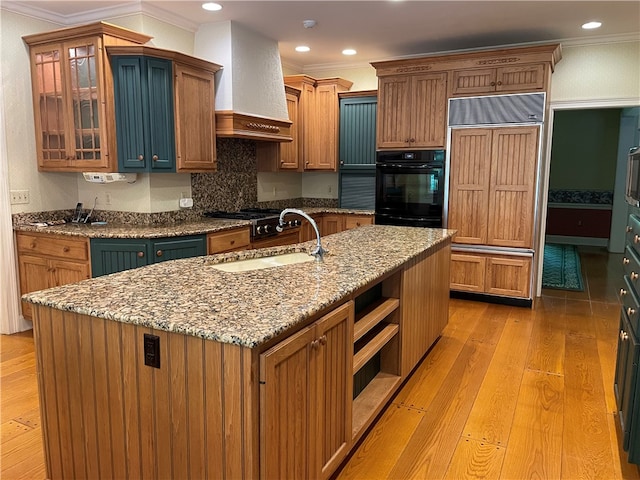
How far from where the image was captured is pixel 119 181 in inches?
164

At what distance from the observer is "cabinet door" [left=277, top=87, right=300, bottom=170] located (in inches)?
220

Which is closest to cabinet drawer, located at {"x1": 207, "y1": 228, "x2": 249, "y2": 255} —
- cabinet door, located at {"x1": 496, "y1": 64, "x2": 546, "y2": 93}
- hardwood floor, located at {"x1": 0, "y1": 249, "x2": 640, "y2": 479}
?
hardwood floor, located at {"x1": 0, "y1": 249, "x2": 640, "y2": 479}

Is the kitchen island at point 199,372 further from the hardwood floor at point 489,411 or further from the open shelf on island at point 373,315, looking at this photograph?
the hardwood floor at point 489,411

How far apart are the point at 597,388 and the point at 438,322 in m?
1.11

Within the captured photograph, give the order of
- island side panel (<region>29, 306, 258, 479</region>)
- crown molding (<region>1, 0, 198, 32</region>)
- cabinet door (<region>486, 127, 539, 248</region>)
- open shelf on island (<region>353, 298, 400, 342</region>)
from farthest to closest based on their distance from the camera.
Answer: cabinet door (<region>486, 127, 539, 248</region>) → crown molding (<region>1, 0, 198, 32</region>) → open shelf on island (<region>353, 298, 400, 342</region>) → island side panel (<region>29, 306, 258, 479</region>)

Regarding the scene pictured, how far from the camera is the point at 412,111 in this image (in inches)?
203

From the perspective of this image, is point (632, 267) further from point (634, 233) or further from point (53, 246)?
point (53, 246)

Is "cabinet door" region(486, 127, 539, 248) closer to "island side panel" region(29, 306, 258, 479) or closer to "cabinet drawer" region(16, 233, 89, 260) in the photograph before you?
"cabinet drawer" region(16, 233, 89, 260)

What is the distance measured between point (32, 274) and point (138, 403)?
2941 millimetres

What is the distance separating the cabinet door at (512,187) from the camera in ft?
15.3

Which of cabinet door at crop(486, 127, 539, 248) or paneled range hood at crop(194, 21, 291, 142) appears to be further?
cabinet door at crop(486, 127, 539, 248)

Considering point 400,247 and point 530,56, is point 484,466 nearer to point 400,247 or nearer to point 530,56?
point 400,247

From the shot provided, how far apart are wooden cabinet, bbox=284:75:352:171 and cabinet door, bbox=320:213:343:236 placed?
63 centimetres

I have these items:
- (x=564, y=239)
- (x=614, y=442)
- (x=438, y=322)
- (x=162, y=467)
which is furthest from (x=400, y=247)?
(x=564, y=239)
